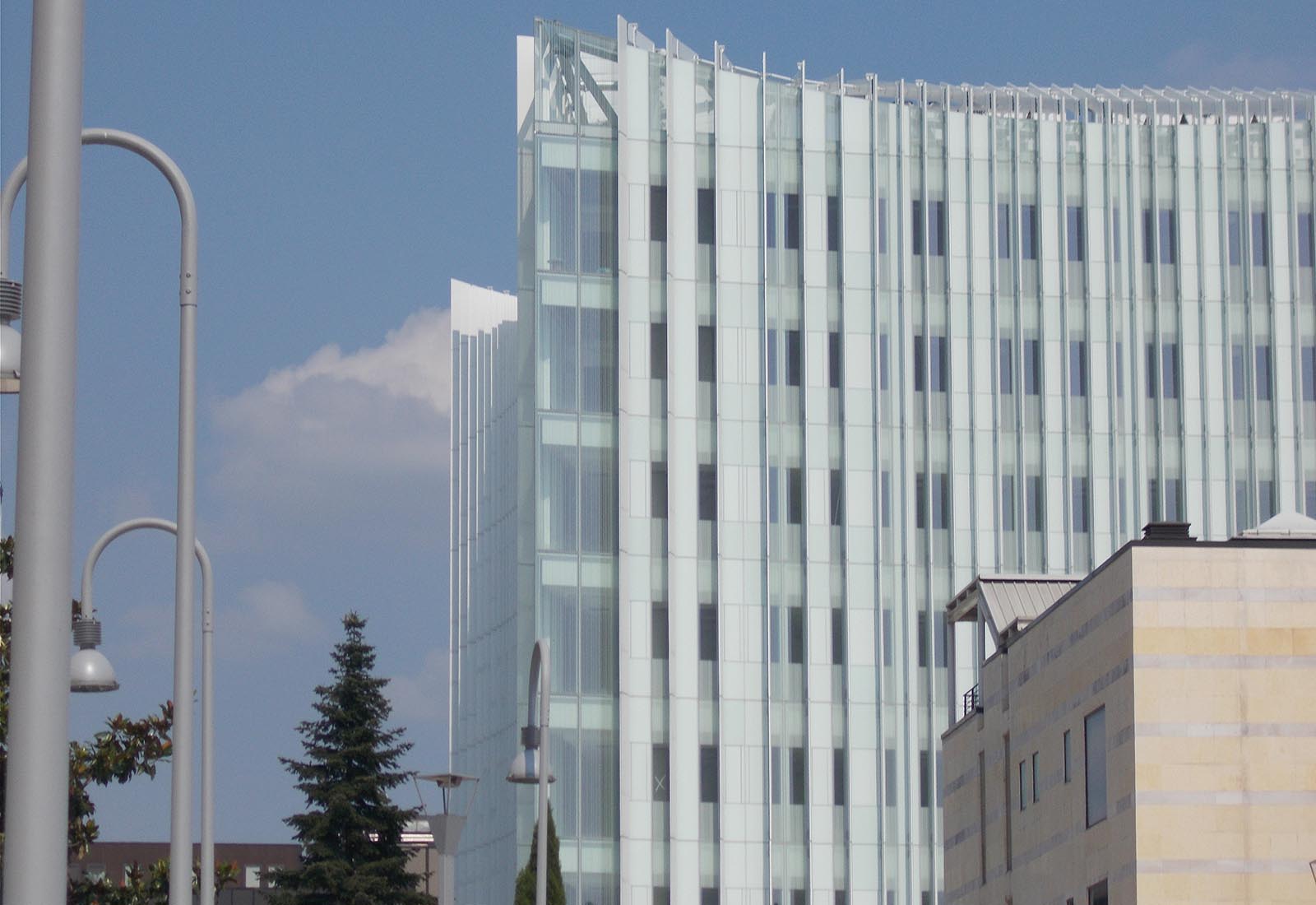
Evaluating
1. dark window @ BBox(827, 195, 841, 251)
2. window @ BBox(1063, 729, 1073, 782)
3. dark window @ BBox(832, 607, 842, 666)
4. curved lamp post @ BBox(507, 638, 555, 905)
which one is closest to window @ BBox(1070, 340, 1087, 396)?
dark window @ BBox(827, 195, 841, 251)

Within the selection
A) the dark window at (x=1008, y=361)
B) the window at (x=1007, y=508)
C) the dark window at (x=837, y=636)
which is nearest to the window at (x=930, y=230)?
the dark window at (x=1008, y=361)

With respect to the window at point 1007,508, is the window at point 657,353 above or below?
above

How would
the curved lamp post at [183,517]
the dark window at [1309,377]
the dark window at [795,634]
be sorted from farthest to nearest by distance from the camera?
the dark window at [1309,377] → the dark window at [795,634] → the curved lamp post at [183,517]

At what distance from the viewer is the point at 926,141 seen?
68.9m

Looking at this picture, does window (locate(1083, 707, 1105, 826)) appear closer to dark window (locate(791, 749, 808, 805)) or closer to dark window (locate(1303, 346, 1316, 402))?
dark window (locate(791, 749, 808, 805))

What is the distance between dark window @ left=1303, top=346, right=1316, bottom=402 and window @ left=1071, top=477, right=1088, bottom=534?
7.74 meters

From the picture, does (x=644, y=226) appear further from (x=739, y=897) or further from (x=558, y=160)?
(x=739, y=897)

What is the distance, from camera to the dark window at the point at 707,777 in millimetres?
64312

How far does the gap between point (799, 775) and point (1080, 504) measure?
1210 cm

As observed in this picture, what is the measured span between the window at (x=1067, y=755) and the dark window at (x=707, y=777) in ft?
87.5

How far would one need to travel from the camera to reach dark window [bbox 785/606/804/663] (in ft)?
215

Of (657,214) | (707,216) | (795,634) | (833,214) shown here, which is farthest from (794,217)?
(795,634)

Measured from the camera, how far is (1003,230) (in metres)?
69.4

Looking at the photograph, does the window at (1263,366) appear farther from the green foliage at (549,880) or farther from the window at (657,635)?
the green foliage at (549,880)
